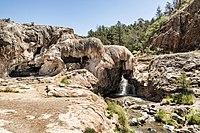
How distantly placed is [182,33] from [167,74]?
82.0 ft

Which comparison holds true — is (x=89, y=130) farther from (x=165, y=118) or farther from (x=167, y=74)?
(x=167, y=74)

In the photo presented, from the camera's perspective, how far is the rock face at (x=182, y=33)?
56969 mm

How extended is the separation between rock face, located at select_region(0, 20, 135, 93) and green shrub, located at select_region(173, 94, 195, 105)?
33.9ft

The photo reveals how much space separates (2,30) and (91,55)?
1197 cm

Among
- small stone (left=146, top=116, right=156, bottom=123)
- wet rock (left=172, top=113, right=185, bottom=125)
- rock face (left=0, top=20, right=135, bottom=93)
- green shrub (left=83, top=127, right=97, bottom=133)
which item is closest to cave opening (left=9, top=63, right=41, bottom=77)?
rock face (left=0, top=20, right=135, bottom=93)

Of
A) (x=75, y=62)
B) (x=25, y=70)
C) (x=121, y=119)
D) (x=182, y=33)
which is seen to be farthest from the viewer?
(x=182, y=33)

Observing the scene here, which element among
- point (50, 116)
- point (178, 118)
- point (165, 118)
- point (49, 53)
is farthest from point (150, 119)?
point (50, 116)

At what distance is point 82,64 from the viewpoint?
118ft

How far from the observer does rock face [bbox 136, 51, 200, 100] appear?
120ft

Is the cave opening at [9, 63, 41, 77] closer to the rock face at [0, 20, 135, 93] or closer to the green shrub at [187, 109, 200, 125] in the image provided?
the rock face at [0, 20, 135, 93]

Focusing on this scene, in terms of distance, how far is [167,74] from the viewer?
3884cm

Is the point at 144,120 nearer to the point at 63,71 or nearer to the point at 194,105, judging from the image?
the point at 194,105

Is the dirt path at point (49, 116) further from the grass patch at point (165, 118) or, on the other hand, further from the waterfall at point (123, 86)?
the waterfall at point (123, 86)

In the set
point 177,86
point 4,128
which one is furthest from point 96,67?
point 4,128
